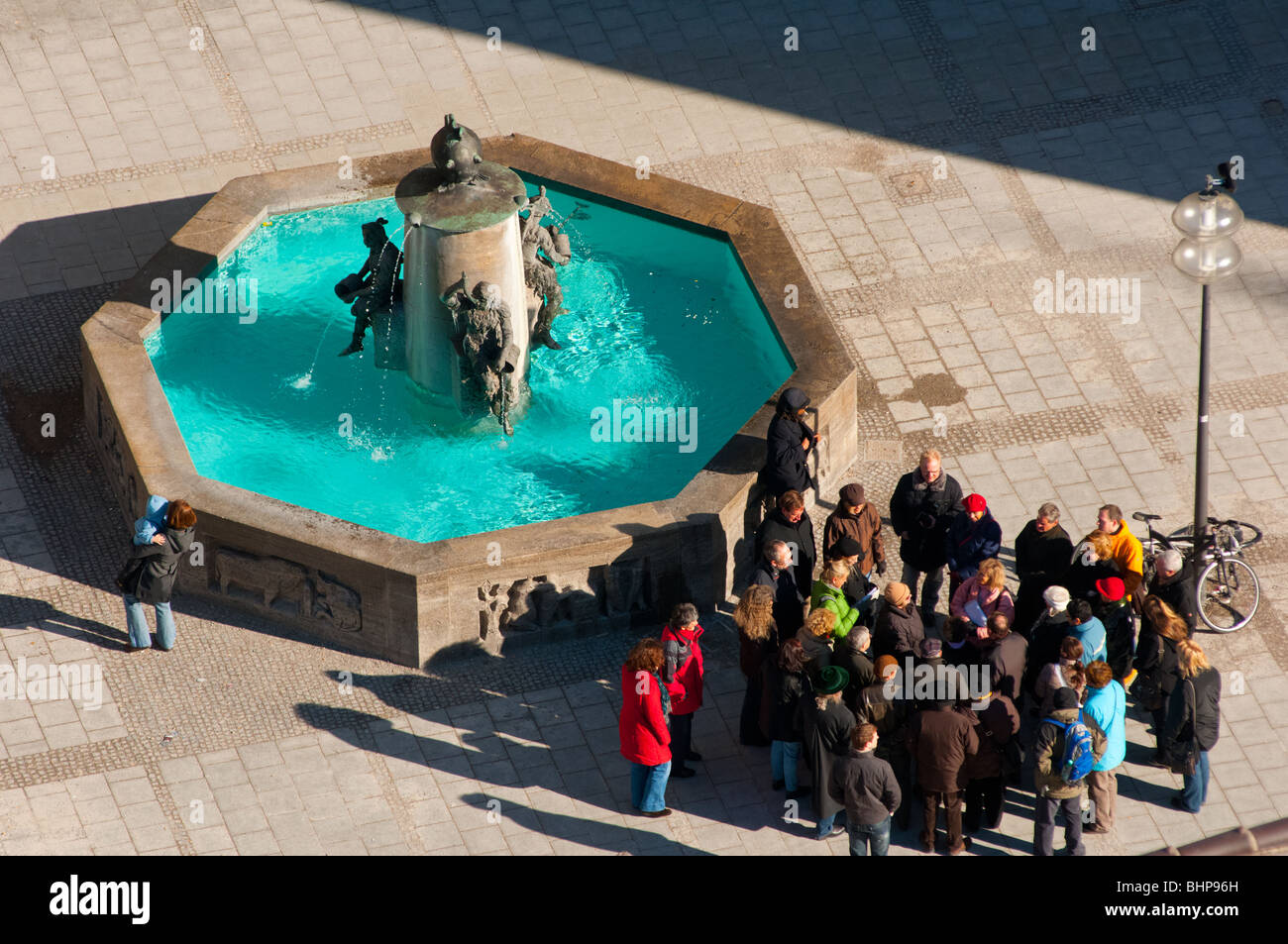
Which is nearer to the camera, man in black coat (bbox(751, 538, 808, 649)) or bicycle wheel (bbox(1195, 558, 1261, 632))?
man in black coat (bbox(751, 538, 808, 649))

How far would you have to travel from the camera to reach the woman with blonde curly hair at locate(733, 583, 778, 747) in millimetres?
14453

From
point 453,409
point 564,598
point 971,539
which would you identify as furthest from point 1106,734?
point 453,409

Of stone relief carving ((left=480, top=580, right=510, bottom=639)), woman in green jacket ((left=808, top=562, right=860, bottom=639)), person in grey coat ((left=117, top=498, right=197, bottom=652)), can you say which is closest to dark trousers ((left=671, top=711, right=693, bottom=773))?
woman in green jacket ((left=808, top=562, right=860, bottom=639))

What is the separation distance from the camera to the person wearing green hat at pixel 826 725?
1385 centimetres

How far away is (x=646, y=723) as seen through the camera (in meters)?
14.1

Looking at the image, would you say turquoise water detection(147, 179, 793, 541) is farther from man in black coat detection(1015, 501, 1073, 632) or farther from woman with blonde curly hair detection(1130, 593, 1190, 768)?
woman with blonde curly hair detection(1130, 593, 1190, 768)

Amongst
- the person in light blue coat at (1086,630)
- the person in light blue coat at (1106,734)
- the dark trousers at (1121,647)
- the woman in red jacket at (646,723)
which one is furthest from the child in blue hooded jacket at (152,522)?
the dark trousers at (1121,647)

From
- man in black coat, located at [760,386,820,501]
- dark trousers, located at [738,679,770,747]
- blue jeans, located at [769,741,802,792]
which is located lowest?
blue jeans, located at [769,741,802,792]

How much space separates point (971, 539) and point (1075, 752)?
6.70 ft

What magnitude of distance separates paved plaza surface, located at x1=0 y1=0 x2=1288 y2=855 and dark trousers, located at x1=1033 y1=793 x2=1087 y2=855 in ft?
0.87

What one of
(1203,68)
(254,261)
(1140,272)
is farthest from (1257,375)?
(254,261)

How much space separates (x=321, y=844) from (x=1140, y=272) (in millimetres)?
8849

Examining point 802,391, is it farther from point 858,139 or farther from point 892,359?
point 858,139

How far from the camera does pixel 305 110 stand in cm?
2091
